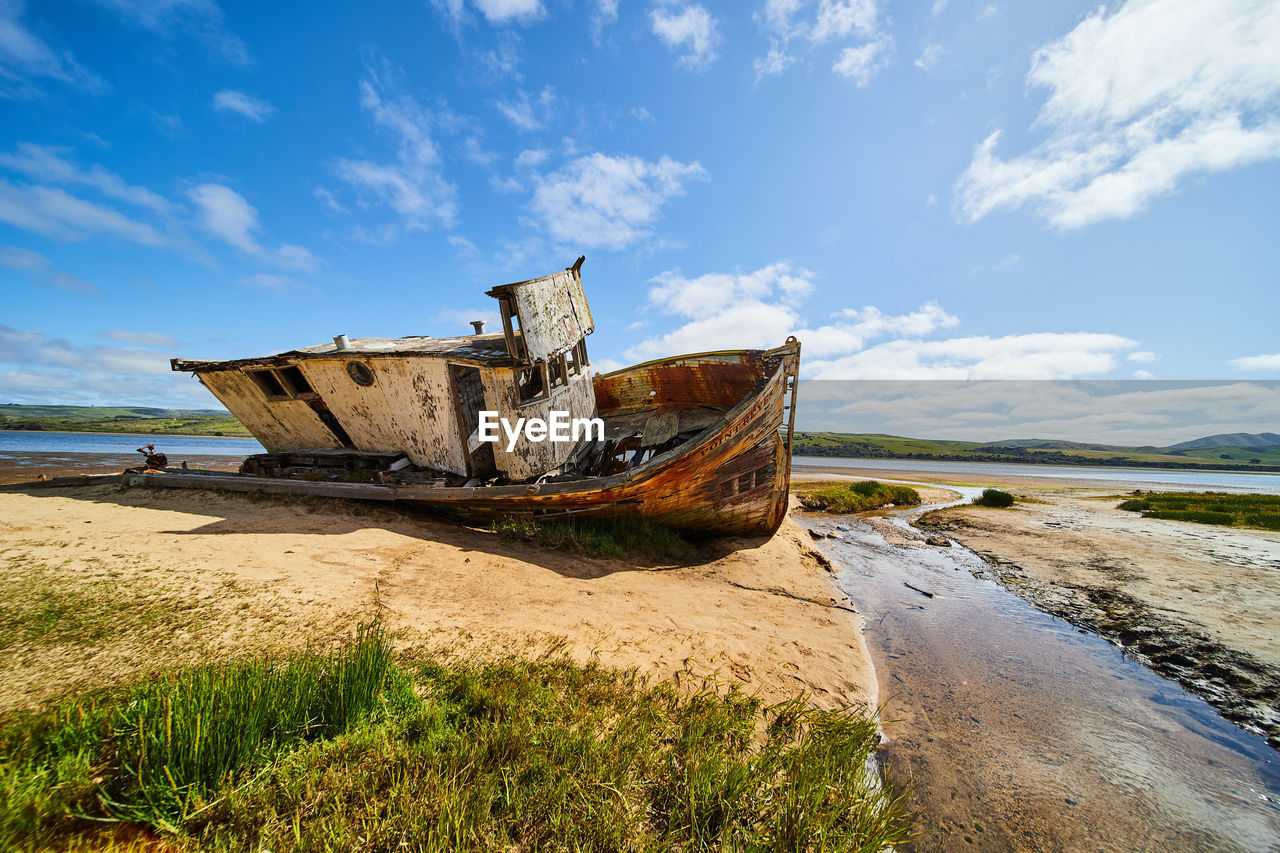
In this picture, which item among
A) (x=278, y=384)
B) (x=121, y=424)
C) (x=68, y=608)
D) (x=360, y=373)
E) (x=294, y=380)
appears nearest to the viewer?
(x=68, y=608)

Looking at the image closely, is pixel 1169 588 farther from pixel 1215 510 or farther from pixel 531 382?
pixel 1215 510

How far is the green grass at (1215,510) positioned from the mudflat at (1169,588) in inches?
30.1

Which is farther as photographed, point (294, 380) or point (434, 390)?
point (294, 380)

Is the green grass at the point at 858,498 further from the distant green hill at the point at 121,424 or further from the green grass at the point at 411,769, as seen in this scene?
the distant green hill at the point at 121,424

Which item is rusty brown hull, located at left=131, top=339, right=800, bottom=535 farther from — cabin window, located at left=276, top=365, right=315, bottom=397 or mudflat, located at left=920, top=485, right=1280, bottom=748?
mudflat, located at left=920, top=485, right=1280, bottom=748

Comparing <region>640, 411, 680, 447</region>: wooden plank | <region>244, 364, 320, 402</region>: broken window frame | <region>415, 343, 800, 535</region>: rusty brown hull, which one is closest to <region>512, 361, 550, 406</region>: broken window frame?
<region>415, 343, 800, 535</region>: rusty brown hull

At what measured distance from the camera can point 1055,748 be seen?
3.94 meters

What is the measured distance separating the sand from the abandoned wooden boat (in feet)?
3.47

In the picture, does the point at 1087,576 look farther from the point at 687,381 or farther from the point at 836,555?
the point at 687,381

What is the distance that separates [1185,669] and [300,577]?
10.6 meters

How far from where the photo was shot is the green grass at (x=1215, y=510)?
523 inches

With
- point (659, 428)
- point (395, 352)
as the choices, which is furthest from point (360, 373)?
point (659, 428)

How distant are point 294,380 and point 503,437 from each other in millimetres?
6006

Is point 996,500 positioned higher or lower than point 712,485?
lower
